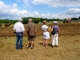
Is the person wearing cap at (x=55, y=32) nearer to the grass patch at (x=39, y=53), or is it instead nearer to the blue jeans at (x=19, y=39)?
the grass patch at (x=39, y=53)

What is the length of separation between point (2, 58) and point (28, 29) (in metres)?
2.96

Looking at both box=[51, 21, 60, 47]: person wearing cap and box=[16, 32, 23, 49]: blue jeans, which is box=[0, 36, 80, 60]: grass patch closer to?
box=[16, 32, 23, 49]: blue jeans

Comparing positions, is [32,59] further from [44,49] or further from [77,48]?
[77,48]

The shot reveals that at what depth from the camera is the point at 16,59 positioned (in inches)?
424

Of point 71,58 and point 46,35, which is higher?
point 46,35

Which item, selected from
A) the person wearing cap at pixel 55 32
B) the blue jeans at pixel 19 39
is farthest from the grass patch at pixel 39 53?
the person wearing cap at pixel 55 32

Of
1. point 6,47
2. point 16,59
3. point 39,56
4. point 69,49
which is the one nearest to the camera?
point 16,59

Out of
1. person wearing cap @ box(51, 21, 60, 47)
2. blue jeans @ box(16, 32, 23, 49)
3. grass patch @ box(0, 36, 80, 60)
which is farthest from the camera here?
person wearing cap @ box(51, 21, 60, 47)

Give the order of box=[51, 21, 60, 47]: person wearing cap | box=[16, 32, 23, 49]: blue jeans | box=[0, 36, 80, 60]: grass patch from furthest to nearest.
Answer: box=[51, 21, 60, 47]: person wearing cap, box=[16, 32, 23, 49]: blue jeans, box=[0, 36, 80, 60]: grass patch

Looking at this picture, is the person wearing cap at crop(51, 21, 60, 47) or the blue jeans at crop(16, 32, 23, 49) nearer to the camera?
the blue jeans at crop(16, 32, 23, 49)

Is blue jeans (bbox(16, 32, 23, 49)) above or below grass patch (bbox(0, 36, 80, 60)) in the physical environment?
above

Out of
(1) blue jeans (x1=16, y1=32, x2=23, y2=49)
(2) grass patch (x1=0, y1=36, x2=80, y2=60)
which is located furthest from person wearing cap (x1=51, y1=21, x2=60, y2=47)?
(1) blue jeans (x1=16, y1=32, x2=23, y2=49)

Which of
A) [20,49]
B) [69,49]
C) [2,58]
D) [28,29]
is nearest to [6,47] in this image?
[20,49]

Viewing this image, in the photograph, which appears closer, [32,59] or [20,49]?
[32,59]
